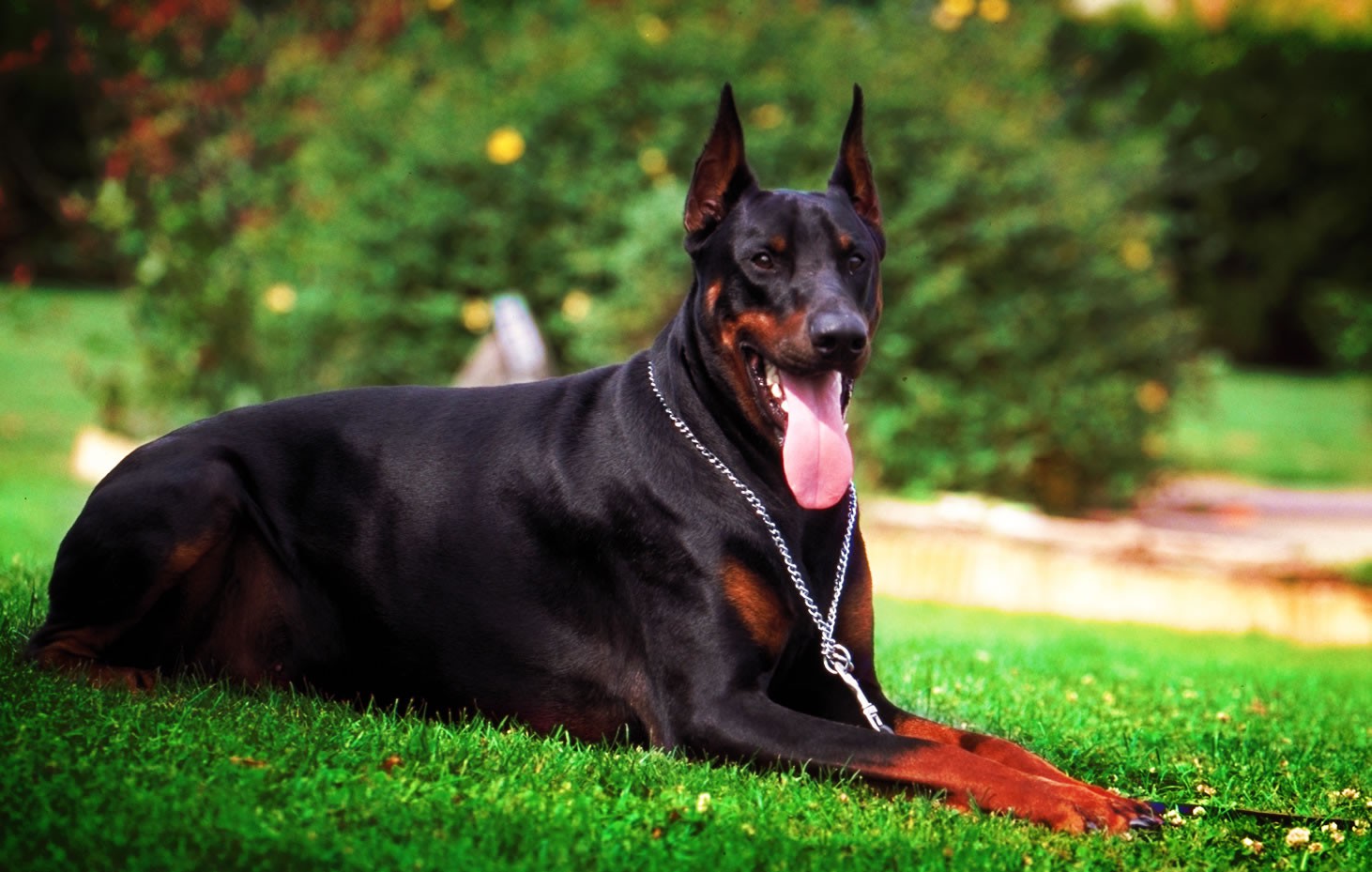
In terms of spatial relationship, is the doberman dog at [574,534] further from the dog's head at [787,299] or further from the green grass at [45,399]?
the green grass at [45,399]

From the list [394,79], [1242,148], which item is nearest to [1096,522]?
[394,79]

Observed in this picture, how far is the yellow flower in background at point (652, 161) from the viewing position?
10.4m

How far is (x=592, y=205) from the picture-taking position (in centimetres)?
1037

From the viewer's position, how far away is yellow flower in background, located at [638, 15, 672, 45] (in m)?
10.8

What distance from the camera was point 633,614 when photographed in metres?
3.98

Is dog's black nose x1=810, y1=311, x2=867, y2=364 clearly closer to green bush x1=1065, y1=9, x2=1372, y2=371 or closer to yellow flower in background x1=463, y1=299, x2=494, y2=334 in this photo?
yellow flower in background x1=463, y1=299, x2=494, y2=334

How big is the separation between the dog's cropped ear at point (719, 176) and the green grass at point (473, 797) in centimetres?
154

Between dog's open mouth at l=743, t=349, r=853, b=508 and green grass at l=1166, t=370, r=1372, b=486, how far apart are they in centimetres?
801

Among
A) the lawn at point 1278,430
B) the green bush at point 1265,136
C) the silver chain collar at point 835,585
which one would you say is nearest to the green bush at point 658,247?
the lawn at point 1278,430

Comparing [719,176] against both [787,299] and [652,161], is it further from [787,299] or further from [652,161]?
[652,161]

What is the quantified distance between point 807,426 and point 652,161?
671 centimetres

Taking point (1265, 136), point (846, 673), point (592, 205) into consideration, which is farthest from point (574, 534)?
point (1265, 136)

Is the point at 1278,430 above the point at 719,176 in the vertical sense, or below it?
below

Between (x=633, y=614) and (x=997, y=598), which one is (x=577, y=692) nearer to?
(x=633, y=614)
